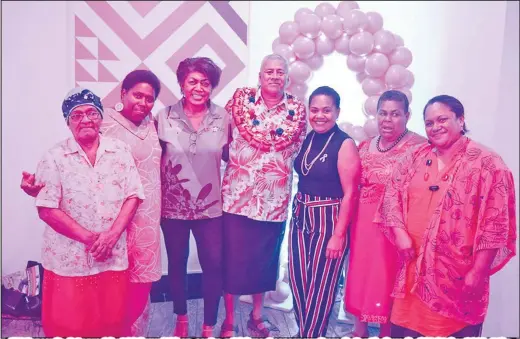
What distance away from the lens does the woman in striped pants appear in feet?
7.41

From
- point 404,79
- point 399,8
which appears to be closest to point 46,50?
point 404,79

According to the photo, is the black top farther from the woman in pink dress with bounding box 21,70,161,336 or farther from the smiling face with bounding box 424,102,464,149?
the woman in pink dress with bounding box 21,70,161,336

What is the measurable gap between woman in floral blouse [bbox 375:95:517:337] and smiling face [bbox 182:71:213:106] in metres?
1.17

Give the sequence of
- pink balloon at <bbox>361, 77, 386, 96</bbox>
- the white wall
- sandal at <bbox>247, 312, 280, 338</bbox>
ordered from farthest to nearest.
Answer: pink balloon at <bbox>361, 77, 386, 96</bbox>, the white wall, sandal at <bbox>247, 312, 280, 338</bbox>

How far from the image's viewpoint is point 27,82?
10.6 feet

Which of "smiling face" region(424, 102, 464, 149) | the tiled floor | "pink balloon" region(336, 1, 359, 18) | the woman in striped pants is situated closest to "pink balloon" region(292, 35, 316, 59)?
"pink balloon" region(336, 1, 359, 18)

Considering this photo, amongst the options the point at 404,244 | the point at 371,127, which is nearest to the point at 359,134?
the point at 371,127

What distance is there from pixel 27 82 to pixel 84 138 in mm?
1766

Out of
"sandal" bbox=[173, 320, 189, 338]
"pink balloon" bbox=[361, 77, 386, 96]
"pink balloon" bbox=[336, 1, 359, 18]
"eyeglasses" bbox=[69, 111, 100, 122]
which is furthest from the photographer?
"pink balloon" bbox=[336, 1, 359, 18]

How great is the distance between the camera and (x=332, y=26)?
309 cm

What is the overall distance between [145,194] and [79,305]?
0.62m

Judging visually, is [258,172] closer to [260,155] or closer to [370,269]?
[260,155]

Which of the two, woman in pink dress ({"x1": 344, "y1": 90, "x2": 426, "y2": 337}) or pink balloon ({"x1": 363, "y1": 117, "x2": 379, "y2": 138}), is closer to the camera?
woman in pink dress ({"x1": 344, "y1": 90, "x2": 426, "y2": 337})

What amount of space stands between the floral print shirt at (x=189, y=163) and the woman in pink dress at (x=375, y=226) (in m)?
0.84
